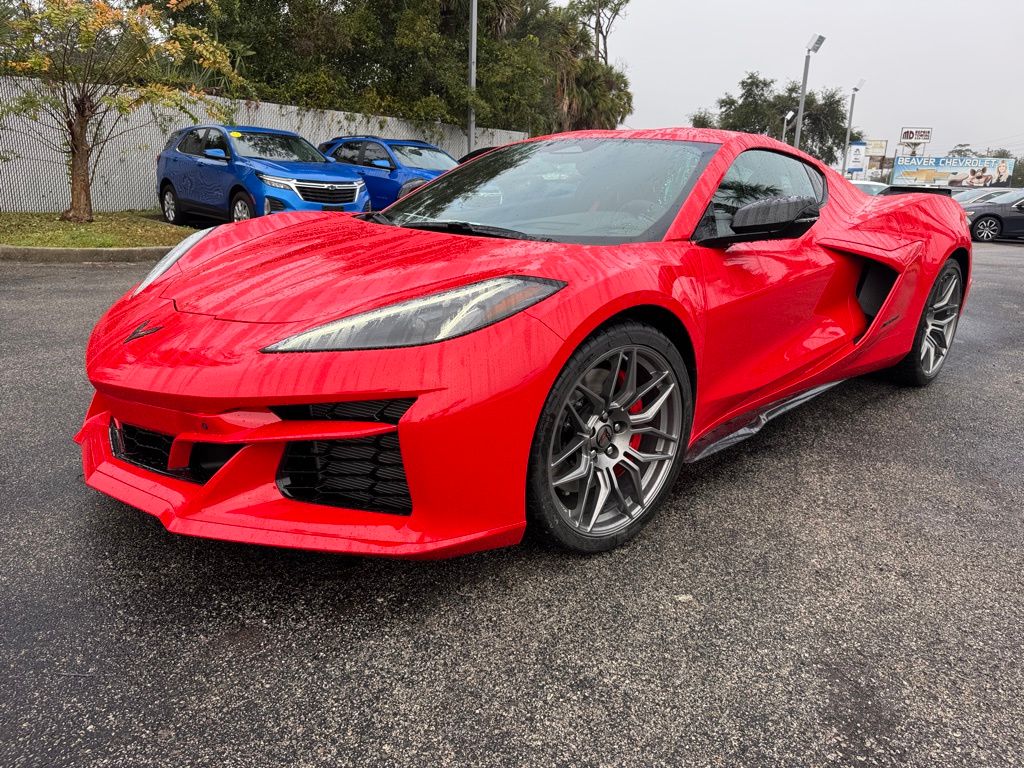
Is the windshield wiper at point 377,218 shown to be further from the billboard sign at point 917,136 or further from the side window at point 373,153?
the billboard sign at point 917,136

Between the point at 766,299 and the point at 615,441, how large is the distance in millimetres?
870

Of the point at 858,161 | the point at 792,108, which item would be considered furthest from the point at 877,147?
the point at 792,108

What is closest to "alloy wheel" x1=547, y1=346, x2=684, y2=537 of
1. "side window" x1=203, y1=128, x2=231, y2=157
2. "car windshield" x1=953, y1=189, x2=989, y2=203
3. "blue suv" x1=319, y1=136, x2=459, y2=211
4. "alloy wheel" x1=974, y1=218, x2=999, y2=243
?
"side window" x1=203, y1=128, x2=231, y2=157

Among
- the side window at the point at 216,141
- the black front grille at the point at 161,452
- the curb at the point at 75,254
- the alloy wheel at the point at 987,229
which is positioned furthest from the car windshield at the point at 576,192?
the alloy wheel at the point at 987,229

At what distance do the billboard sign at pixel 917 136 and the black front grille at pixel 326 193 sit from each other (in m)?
69.0

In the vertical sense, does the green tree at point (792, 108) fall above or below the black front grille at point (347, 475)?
above

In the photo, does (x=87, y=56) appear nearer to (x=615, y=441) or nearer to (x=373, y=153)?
(x=373, y=153)

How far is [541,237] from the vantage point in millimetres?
2416

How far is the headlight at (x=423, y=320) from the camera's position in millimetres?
1821

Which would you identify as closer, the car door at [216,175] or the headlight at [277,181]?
the headlight at [277,181]

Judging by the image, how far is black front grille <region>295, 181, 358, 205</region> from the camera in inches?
383

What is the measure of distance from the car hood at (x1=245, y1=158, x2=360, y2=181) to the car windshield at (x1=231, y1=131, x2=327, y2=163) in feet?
0.81

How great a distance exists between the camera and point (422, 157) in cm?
1315

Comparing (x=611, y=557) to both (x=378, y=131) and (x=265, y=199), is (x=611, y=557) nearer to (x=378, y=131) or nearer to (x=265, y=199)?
(x=265, y=199)
